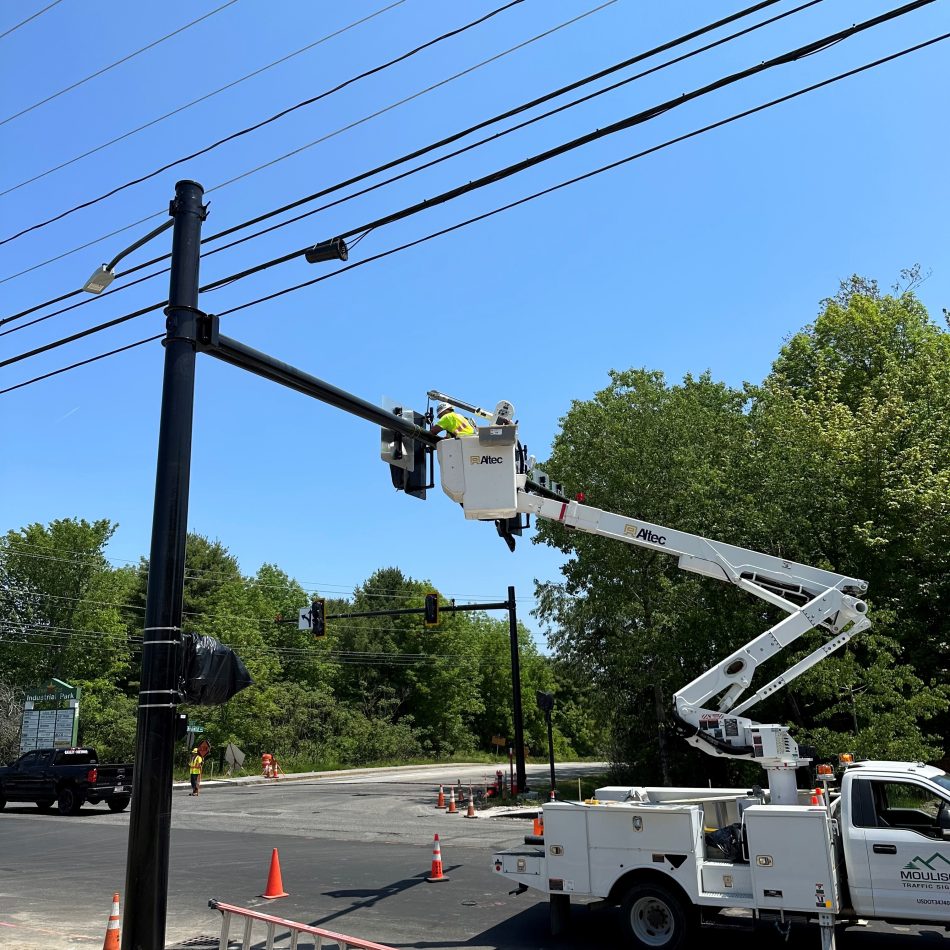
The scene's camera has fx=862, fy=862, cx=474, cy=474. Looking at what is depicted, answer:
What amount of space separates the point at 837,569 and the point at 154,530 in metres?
23.1

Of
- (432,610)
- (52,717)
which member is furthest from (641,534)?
(52,717)

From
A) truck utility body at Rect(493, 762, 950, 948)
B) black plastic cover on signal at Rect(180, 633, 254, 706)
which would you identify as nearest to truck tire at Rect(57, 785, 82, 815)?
truck utility body at Rect(493, 762, 950, 948)

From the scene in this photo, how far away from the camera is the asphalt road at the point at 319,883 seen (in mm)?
9469

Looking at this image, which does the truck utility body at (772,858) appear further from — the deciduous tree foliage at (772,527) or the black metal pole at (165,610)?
the deciduous tree foliage at (772,527)

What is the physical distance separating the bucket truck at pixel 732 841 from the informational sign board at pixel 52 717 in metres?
32.7

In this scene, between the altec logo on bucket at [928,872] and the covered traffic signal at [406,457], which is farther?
the covered traffic signal at [406,457]

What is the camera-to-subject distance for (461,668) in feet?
238

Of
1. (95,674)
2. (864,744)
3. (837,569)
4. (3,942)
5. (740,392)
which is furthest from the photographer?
(95,674)

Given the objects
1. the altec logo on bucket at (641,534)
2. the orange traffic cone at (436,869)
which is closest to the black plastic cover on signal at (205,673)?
the altec logo on bucket at (641,534)

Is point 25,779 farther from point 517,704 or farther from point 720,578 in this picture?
point 720,578

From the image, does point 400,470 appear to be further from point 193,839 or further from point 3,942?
point 193,839

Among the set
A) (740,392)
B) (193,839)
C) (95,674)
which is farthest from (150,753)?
(95,674)

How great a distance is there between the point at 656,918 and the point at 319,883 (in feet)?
20.2

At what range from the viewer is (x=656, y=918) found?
28.8 ft
